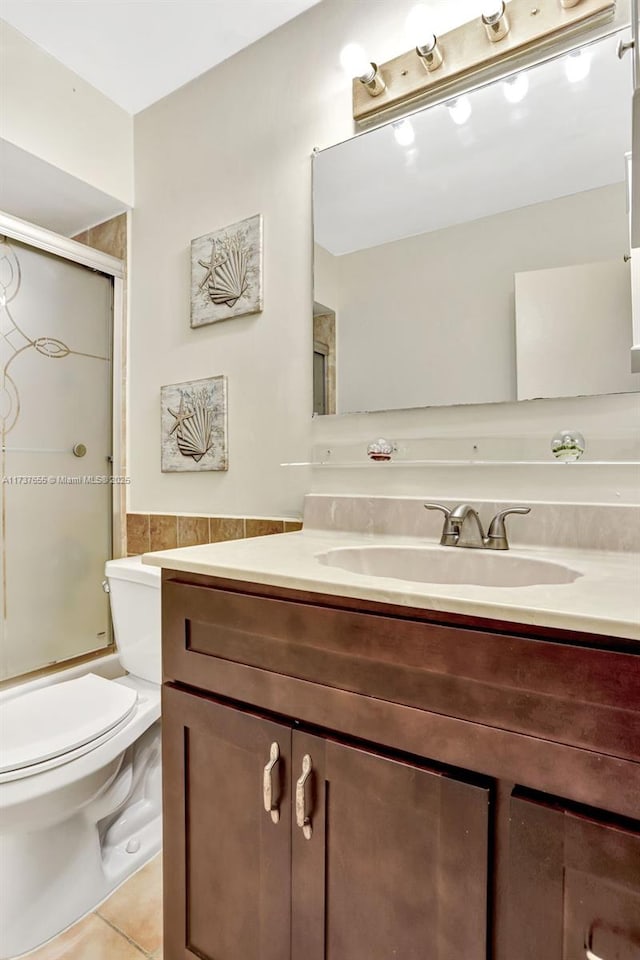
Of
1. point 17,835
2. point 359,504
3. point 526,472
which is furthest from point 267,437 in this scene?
point 17,835

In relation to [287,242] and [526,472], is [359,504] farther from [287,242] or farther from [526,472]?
[287,242]

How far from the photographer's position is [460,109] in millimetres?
1281

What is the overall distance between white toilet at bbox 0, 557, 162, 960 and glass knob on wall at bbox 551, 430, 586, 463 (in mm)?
1103

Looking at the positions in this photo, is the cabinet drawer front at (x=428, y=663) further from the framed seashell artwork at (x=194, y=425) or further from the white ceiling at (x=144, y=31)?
the white ceiling at (x=144, y=31)

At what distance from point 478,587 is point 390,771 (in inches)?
11.1

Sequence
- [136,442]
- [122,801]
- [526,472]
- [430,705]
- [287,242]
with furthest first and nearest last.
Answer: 1. [136,442]
2. [287,242]
3. [122,801]
4. [526,472]
5. [430,705]

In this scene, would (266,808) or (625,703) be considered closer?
(625,703)

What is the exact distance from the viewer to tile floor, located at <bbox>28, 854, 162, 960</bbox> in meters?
1.12

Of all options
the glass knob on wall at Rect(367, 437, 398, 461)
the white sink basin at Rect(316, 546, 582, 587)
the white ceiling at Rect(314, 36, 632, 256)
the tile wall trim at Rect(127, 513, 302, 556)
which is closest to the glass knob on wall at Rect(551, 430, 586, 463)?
the white sink basin at Rect(316, 546, 582, 587)

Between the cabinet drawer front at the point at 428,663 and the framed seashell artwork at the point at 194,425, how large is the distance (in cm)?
82

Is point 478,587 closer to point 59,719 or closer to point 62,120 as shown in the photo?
point 59,719

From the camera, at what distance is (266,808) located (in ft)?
2.70

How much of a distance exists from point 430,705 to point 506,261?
1011mm

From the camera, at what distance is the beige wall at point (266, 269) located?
4.60 ft
